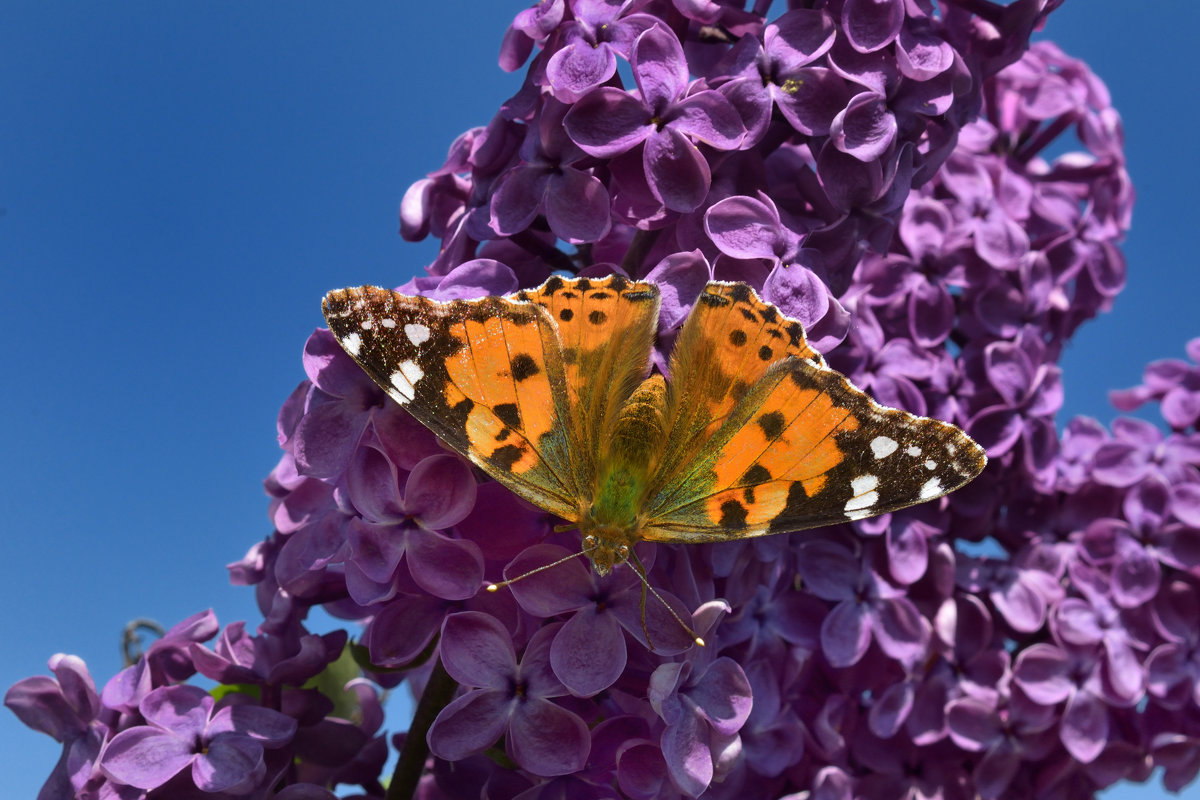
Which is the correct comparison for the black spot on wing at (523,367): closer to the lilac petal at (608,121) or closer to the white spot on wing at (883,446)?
the lilac petal at (608,121)

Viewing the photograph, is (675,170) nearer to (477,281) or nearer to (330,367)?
(477,281)

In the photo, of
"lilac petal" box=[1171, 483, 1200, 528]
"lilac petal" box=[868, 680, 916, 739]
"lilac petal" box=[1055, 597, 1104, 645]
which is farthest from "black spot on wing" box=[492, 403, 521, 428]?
"lilac petal" box=[1171, 483, 1200, 528]

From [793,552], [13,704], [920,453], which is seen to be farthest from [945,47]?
[13,704]

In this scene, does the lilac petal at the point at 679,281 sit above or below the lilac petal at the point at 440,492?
above

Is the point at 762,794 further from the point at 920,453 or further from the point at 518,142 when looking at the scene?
the point at 518,142

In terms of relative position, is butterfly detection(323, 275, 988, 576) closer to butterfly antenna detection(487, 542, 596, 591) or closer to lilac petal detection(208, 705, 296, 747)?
butterfly antenna detection(487, 542, 596, 591)

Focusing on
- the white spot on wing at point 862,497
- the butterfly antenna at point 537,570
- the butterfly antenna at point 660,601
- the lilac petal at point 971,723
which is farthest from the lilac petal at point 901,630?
the butterfly antenna at point 537,570

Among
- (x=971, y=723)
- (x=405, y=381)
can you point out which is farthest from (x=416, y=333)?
(x=971, y=723)
